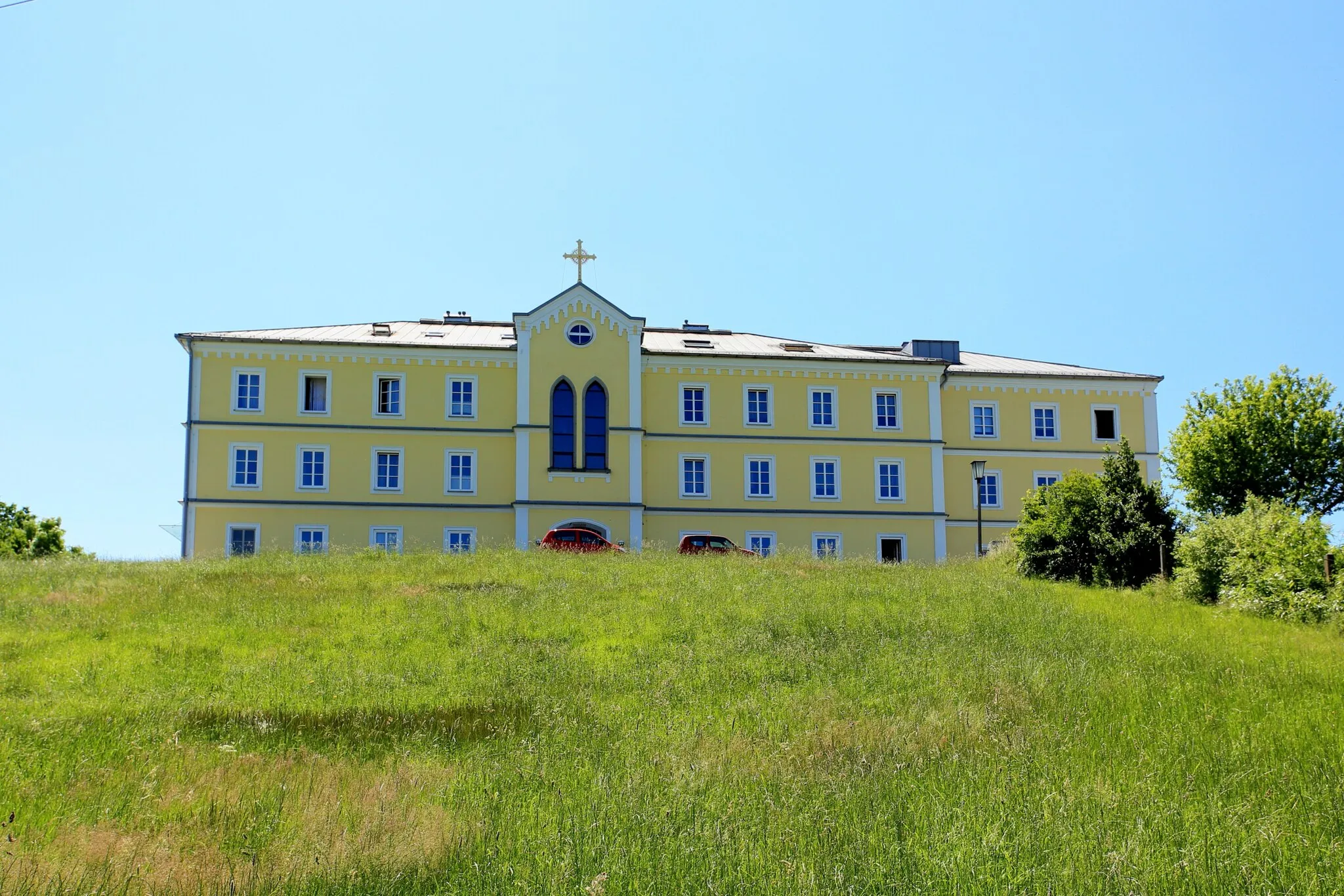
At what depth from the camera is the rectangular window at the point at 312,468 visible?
41812mm

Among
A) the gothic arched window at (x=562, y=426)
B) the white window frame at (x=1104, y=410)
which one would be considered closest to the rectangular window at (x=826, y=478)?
the gothic arched window at (x=562, y=426)

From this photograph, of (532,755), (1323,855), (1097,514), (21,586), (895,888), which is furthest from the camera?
(1097,514)

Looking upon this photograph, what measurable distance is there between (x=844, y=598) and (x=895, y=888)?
45.9 ft

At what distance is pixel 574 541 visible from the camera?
115 ft

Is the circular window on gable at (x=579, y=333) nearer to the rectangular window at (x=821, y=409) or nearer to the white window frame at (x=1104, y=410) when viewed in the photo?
the rectangular window at (x=821, y=409)

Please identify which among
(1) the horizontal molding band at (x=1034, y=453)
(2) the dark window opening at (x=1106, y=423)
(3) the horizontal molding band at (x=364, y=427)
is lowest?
(1) the horizontal molding band at (x=1034, y=453)

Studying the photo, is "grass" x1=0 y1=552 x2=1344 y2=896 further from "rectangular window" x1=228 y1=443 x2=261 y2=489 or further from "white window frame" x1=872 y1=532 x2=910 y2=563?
"white window frame" x1=872 y1=532 x2=910 y2=563

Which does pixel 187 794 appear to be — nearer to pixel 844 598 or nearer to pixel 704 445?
pixel 844 598

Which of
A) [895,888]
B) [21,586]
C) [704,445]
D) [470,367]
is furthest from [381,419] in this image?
[895,888]

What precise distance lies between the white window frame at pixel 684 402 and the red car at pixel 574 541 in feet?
32.3

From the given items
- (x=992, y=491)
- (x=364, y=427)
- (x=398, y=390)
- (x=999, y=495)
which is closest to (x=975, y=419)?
(x=992, y=491)

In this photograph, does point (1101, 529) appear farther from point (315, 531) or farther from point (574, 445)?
point (315, 531)

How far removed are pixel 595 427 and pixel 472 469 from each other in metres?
4.95

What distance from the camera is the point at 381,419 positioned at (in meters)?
42.7
